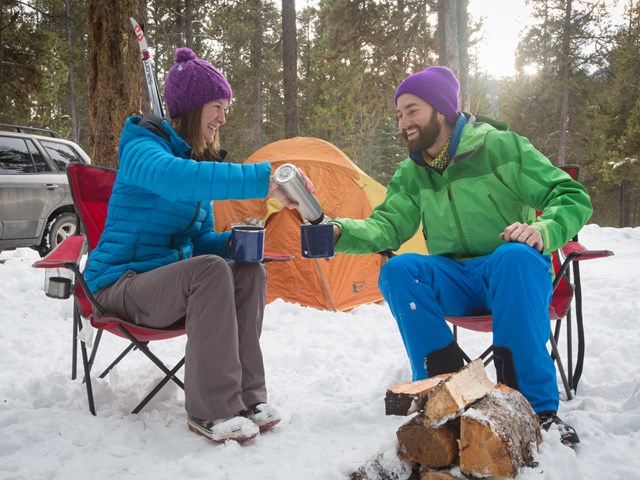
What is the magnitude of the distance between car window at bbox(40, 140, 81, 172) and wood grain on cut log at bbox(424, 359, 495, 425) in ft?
22.6

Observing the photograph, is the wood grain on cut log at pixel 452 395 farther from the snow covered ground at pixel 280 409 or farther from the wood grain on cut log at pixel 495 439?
the snow covered ground at pixel 280 409

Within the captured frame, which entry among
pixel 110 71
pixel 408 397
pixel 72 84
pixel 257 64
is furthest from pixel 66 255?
pixel 72 84

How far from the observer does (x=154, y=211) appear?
232 centimetres

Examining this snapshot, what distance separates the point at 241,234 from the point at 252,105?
15.9 metres

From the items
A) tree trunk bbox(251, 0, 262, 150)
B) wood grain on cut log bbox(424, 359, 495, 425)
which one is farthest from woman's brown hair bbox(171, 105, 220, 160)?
tree trunk bbox(251, 0, 262, 150)

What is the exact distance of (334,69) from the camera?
14.1 m

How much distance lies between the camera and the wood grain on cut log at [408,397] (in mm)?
1748

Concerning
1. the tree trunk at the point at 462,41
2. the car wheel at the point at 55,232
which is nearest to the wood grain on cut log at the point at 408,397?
the car wheel at the point at 55,232

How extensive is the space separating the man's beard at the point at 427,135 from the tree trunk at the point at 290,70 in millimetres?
7278

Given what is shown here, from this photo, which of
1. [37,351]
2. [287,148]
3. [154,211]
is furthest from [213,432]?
[287,148]

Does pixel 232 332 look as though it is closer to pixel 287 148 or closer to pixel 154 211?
pixel 154 211

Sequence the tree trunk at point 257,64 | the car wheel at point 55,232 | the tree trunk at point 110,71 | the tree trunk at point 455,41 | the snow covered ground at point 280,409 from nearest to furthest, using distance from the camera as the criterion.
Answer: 1. the snow covered ground at point 280,409
2. the tree trunk at point 110,71
3. the car wheel at point 55,232
4. the tree trunk at point 455,41
5. the tree trunk at point 257,64

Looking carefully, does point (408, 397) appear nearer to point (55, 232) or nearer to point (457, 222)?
point (457, 222)

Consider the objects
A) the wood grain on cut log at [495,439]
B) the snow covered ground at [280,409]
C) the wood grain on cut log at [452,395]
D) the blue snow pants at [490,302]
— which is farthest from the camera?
the blue snow pants at [490,302]
